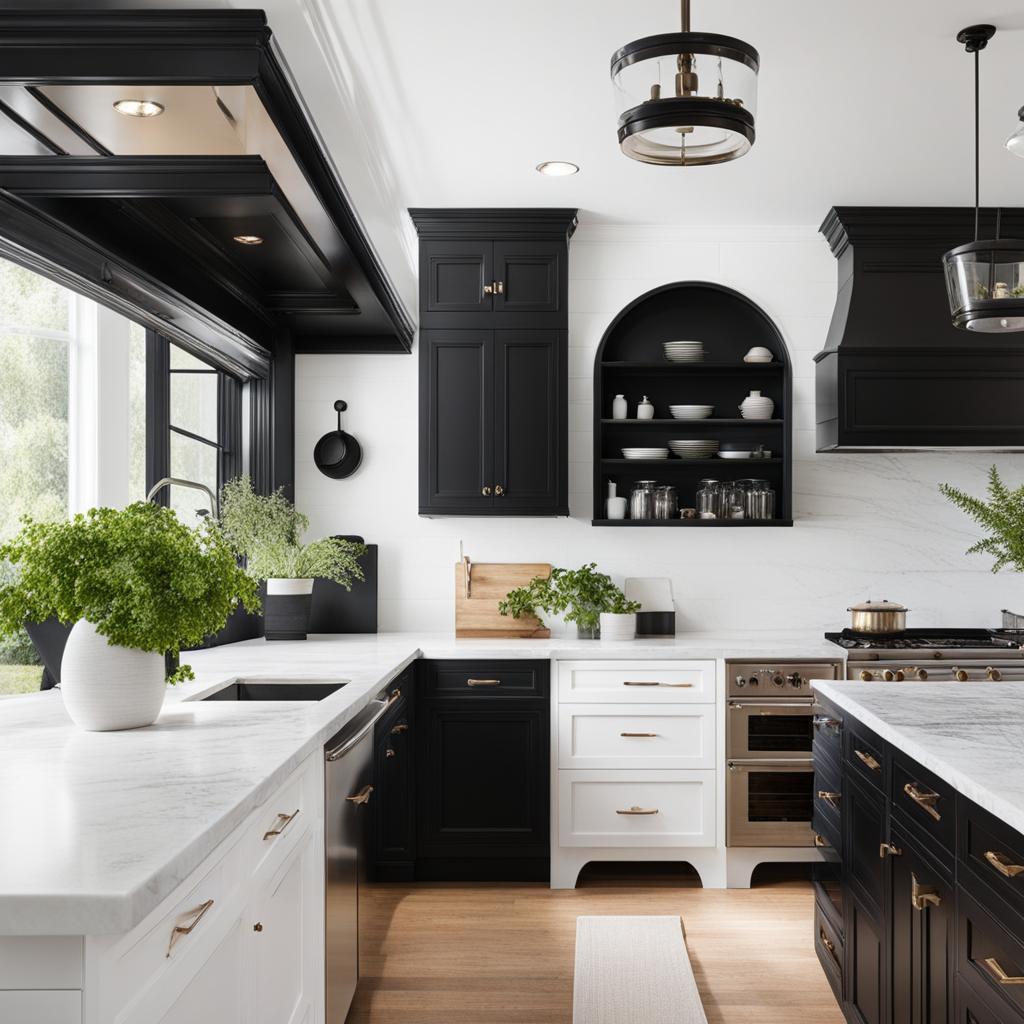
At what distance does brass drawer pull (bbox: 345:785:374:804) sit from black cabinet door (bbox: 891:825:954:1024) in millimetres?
1322

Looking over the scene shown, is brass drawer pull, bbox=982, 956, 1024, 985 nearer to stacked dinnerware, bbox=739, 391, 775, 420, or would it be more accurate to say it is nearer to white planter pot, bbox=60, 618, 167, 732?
white planter pot, bbox=60, 618, 167, 732

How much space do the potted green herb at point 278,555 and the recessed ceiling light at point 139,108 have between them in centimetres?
207

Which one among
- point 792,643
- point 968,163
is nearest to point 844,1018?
point 792,643

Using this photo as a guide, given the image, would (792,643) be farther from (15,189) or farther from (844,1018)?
(15,189)

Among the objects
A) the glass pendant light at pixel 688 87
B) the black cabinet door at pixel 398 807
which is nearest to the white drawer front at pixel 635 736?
the black cabinet door at pixel 398 807

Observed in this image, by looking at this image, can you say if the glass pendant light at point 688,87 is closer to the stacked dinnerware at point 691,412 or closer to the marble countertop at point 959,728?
the marble countertop at point 959,728

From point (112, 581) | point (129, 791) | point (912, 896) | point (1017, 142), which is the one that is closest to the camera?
point (129, 791)

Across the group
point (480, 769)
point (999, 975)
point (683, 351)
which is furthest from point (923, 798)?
point (683, 351)

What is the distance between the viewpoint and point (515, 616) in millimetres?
4484

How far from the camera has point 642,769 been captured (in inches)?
159

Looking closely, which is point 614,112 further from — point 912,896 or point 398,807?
point 398,807

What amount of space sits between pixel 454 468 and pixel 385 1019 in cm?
228

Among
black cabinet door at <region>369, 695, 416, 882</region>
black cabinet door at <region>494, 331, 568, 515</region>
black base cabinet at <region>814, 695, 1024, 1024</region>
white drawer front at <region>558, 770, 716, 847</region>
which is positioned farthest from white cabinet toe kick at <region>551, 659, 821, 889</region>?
black base cabinet at <region>814, 695, 1024, 1024</region>

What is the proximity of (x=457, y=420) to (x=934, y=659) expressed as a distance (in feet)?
7.22
